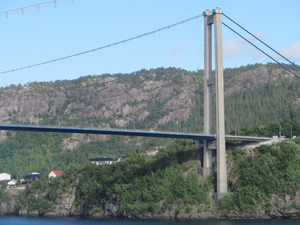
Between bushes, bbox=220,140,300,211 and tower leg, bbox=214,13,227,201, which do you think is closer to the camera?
bushes, bbox=220,140,300,211

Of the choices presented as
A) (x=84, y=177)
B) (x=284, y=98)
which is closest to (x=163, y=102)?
(x=284, y=98)

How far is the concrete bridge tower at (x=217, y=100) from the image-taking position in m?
66.1

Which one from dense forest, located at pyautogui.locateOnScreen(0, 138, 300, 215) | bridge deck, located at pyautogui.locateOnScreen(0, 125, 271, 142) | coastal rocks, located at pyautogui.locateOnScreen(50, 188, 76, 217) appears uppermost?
bridge deck, located at pyautogui.locateOnScreen(0, 125, 271, 142)

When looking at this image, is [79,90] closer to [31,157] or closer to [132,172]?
[31,157]

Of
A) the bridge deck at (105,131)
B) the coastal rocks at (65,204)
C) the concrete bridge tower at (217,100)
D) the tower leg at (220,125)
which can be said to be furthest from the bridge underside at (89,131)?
the coastal rocks at (65,204)

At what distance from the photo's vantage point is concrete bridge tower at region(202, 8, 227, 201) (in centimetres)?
6612

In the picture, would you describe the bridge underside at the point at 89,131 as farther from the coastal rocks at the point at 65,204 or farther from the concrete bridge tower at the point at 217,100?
the coastal rocks at the point at 65,204

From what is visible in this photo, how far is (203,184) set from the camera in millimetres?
69375

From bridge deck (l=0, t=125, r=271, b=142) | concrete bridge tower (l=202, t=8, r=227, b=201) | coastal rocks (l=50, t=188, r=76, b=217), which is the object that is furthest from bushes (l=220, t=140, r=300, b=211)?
coastal rocks (l=50, t=188, r=76, b=217)

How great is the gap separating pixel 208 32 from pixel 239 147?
60.6 ft

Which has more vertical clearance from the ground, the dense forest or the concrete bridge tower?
the concrete bridge tower

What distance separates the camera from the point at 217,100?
66562 millimetres

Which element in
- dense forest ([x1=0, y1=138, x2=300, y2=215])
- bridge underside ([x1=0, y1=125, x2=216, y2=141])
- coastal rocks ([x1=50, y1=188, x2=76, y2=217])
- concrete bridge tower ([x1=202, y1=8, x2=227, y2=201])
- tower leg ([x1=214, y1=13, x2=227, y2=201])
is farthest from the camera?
coastal rocks ([x1=50, y1=188, x2=76, y2=217])

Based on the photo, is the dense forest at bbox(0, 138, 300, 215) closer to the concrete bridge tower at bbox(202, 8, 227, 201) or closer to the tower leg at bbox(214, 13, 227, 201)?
the tower leg at bbox(214, 13, 227, 201)
